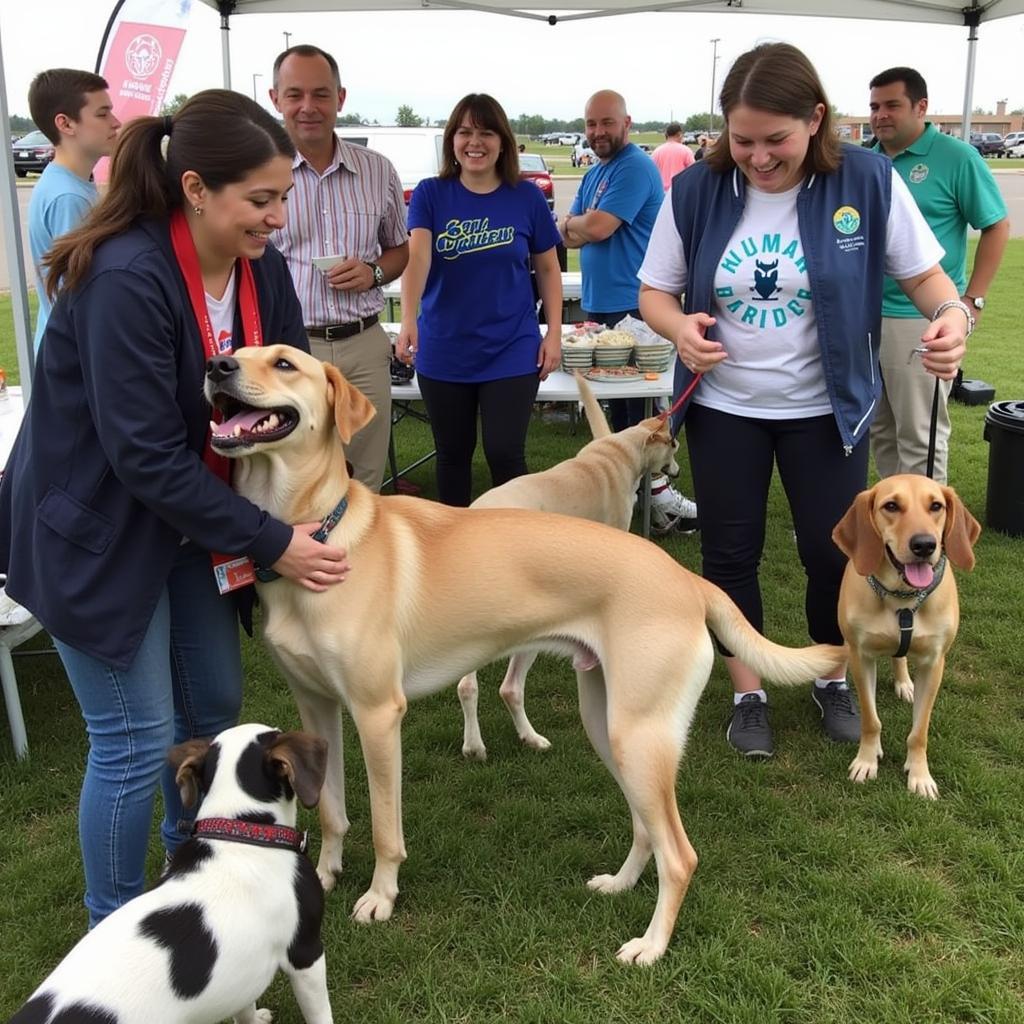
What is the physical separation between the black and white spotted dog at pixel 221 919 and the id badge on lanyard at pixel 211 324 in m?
0.40

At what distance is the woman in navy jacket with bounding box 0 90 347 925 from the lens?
2.04 meters

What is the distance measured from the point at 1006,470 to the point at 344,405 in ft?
16.1

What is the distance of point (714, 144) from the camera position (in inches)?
130

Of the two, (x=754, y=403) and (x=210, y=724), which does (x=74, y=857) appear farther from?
(x=754, y=403)

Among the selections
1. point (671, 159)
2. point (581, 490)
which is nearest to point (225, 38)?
point (581, 490)

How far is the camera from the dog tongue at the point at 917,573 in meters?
3.20

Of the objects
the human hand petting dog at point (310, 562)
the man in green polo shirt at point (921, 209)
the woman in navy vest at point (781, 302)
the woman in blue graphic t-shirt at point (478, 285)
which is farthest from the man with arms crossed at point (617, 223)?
the human hand petting dog at point (310, 562)

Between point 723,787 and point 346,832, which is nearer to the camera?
point 346,832

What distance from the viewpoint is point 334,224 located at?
4406 millimetres

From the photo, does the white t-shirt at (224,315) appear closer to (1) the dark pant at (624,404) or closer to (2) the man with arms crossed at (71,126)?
(2) the man with arms crossed at (71,126)

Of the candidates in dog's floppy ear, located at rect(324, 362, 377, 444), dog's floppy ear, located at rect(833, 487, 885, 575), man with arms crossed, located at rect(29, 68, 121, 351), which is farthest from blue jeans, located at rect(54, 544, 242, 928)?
man with arms crossed, located at rect(29, 68, 121, 351)

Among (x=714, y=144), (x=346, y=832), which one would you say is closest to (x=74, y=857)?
(x=346, y=832)

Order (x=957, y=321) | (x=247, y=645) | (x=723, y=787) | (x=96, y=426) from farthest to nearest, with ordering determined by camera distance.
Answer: (x=247, y=645), (x=723, y=787), (x=957, y=321), (x=96, y=426)

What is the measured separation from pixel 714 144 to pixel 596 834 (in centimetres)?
249
